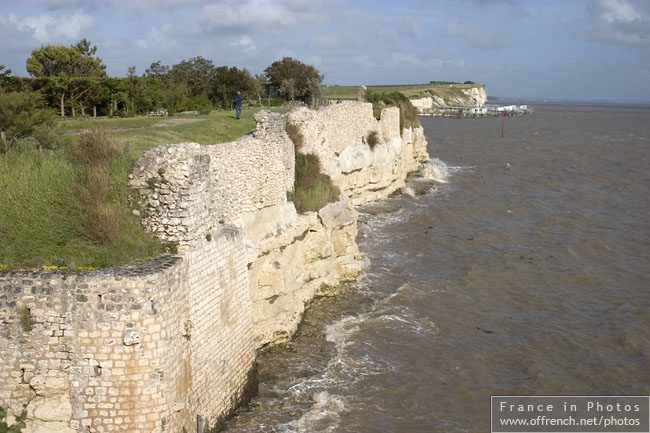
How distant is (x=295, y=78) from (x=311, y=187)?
27167mm

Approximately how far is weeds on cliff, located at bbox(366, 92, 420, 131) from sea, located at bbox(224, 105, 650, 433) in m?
7.79

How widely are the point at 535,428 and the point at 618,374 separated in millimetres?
3352

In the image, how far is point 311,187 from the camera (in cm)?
1884

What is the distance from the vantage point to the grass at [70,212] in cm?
1009

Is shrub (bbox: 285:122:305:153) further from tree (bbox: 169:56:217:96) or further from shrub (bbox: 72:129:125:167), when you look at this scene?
tree (bbox: 169:56:217:96)

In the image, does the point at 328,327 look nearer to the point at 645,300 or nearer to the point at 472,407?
the point at 472,407

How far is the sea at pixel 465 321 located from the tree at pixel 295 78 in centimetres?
1297

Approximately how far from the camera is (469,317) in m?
17.6

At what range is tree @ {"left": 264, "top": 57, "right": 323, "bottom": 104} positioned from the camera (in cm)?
4212

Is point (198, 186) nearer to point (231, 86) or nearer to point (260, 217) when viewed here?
point (260, 217)

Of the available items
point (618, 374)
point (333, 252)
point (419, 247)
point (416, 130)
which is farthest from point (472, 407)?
point (416, 130)

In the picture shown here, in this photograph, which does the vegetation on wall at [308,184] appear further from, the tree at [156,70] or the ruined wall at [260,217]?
the tree at [156,70]

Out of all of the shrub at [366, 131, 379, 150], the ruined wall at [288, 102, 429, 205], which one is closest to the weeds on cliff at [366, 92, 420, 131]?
the ruined wall at [288, 102, 429, 205]

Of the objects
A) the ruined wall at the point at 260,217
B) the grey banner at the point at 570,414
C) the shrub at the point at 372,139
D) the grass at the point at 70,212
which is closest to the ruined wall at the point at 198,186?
the ruined wall at the point at 260,217
